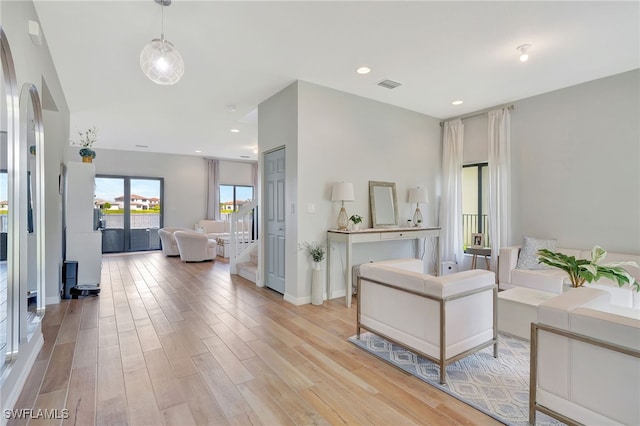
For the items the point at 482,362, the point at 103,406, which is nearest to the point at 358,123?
the point at 482,362

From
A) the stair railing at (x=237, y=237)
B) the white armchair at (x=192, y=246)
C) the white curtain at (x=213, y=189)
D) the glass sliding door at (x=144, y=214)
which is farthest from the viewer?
the white curtain at (x=213, y=189)

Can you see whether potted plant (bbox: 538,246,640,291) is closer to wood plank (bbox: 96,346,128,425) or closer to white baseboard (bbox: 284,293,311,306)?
white baseboard (bbox: 284,293,311,306)

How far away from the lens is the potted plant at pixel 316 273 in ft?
13.6

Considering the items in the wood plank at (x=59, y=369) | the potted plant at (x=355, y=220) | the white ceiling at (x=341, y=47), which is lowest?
the wood plank at (x=59, y=369)

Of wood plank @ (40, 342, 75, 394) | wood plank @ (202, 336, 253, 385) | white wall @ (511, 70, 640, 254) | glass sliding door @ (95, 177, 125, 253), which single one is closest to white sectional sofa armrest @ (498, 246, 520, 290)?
white wall @ (511, 70, 640, 254)

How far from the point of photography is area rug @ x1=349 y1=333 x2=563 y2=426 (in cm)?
193

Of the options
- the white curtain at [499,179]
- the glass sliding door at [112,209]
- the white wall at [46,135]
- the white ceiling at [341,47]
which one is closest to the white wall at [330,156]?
the white ceiling at [341,47]

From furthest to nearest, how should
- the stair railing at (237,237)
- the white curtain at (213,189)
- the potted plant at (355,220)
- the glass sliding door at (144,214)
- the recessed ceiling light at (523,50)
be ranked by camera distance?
the white curtain at (213,189) < the glass sliding door at (144,214) < the stair railing at (237,237) < the potted plant at (355,220) < the recessed ceiling light at (523,50)

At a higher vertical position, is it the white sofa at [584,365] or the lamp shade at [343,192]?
the lamp shade at [343,192]

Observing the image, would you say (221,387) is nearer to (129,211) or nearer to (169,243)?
(169,243)

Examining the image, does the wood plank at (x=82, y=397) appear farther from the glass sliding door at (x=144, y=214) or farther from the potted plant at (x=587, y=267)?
the glass sliding door at (x=144, y=214)

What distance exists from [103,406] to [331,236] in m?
2.94

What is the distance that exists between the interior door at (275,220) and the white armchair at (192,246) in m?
3.00

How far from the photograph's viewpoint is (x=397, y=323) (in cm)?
253
